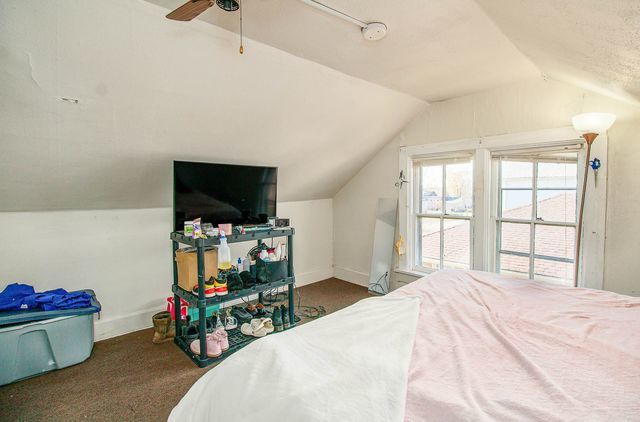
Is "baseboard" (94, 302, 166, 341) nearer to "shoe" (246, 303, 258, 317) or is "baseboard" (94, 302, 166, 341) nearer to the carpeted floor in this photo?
the carpeted floor

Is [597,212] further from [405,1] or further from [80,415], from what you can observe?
[80,415]

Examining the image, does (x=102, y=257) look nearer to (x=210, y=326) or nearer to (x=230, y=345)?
(x=210, y=326)

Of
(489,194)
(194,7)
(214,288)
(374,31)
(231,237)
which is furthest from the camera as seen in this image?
(489,194)

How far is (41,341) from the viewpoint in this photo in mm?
2236

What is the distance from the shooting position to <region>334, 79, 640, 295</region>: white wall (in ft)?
7.61

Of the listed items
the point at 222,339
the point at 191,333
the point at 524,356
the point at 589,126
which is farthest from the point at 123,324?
the point at 589,126

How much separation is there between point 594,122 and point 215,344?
10.5ft

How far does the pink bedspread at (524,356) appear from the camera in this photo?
93 cm

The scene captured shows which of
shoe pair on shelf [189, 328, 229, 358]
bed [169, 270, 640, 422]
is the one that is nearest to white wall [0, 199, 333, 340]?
shoe pair on shelf [189, 328, 229, 358]

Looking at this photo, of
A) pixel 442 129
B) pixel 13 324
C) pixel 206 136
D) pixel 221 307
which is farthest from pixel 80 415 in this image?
pixel 442 129

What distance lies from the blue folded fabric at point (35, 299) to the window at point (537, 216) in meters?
3.70

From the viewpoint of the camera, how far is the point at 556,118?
8.59ft

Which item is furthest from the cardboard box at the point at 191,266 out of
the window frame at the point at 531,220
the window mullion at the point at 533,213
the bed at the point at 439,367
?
the window mullion at the point at 533,213

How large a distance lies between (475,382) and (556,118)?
252cm
